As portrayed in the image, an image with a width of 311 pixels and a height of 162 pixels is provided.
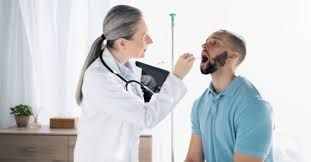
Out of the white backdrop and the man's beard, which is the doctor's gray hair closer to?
the man's beard

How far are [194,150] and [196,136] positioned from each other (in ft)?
0.20

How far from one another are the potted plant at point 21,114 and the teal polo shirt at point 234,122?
157 cm

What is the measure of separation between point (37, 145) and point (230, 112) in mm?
1524

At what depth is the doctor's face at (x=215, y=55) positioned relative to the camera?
1.57m

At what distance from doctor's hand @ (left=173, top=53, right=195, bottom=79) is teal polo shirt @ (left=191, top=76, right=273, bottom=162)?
8.0 inches

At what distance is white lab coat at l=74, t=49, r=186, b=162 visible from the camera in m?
1.41

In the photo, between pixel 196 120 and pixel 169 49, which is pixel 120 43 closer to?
pixel 196 120

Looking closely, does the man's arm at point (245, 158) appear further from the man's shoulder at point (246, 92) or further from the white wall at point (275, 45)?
the white wall at point (275, 45)

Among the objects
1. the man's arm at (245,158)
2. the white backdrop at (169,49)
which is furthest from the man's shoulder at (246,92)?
the white backdrop at (169,49)

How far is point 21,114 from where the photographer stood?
2.86 metres

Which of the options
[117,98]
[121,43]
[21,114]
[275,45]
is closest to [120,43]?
[121,43]

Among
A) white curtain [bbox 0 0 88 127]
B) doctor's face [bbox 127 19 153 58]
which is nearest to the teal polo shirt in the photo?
doctor's face [bbox 127 19 153 58]

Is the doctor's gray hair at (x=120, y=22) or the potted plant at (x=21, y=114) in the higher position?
the doctor's gray hair at (x=120, y=22)

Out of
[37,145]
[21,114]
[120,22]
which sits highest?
[120,22]
